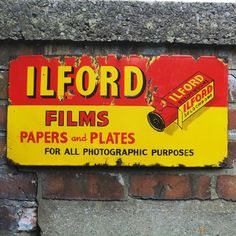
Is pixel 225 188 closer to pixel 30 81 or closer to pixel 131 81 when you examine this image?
pixel 131 81

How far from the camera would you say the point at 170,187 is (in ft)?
5.62

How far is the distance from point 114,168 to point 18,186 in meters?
0.29

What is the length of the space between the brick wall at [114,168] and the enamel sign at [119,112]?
0.04 m

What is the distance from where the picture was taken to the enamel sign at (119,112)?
169 centimetres

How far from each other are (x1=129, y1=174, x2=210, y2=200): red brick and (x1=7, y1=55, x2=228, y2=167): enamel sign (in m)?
0.05

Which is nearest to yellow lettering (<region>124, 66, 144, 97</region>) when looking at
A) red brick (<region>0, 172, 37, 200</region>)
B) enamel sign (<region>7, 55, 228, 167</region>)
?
enamel sign (<region>7, 55, 228, 167</region>)

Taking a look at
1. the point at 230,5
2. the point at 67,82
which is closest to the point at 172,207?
the point at 67,82

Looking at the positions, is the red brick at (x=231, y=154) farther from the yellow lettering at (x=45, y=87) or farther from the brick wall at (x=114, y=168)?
the yellow lettering at (x=45, y=87)

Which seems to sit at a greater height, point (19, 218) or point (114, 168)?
point (114, 168)

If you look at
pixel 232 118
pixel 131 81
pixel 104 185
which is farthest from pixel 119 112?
pixel 232 118

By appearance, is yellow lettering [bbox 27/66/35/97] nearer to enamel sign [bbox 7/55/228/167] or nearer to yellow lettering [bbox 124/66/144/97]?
enamel sign [bbox 7/55/228/167]

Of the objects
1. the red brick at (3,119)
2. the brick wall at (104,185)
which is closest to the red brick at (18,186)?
the brick wall at (104,185)

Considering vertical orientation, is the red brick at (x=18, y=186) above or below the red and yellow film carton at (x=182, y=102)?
below

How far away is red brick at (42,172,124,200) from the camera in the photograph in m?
1.71
